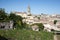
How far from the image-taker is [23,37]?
1029cm

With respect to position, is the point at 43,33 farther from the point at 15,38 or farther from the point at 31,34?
the point at 15,38

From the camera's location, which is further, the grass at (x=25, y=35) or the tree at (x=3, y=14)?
the tree at (x=3, y=14)

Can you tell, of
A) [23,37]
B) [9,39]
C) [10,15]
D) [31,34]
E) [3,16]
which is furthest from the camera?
[10,15]

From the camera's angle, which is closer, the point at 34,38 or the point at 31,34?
the point at 34,38

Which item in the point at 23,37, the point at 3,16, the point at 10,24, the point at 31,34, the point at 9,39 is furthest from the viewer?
the point at 3,16

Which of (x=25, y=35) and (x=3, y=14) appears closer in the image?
(x=25, y=35)

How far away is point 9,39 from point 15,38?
0.47m

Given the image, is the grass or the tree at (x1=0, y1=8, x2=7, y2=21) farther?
the tree at (x1=0, y1=8, x2=7, y2=21)

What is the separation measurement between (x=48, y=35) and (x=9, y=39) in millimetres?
3284

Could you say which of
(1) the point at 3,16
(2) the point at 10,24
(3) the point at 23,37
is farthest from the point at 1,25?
(3) the point at 23,37

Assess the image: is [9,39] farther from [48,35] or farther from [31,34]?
[48,35]

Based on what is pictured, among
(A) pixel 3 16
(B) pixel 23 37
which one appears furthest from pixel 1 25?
(B) pixel 23 37

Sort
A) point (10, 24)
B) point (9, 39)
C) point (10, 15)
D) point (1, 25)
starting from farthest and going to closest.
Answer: point (10, 15)
point (10, 24)
point (1, 25)
point (9, 39)

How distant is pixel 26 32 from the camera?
11547 millimetres
